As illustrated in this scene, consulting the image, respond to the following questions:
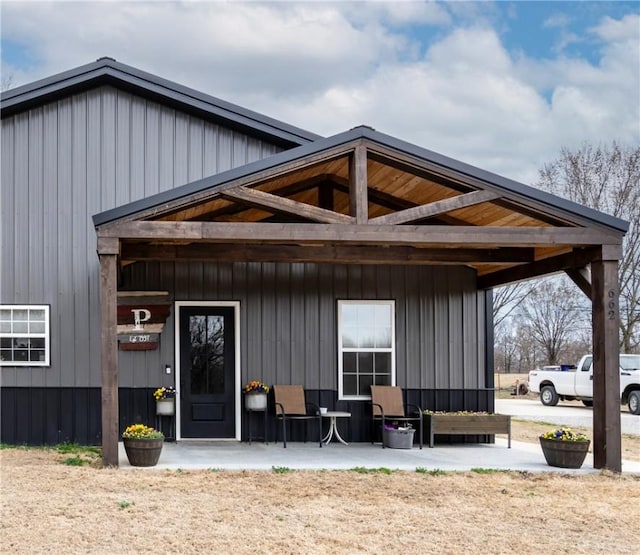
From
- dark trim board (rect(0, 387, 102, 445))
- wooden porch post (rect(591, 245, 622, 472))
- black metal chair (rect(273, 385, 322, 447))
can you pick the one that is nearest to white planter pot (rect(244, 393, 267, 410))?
black metal chair (rect(273, 385, 322, 447))

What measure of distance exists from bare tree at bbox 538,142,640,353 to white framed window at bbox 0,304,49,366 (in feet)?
60.6

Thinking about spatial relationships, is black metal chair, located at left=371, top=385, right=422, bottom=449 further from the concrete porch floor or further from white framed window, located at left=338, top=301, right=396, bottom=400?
the concrete porch floor

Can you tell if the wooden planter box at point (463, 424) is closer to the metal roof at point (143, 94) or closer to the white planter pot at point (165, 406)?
the white planter pot at point (165, 406)

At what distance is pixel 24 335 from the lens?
11.0 meters

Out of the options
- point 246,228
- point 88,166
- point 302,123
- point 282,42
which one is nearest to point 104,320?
point 246,228

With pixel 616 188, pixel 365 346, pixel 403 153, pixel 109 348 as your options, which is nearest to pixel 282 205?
pixel 403 153

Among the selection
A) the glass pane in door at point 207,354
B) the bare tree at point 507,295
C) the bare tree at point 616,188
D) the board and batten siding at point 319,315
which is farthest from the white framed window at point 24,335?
the bare tree at point 507,295

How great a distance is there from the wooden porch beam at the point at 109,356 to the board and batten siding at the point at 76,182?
7.98ft

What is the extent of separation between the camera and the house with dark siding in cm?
1087

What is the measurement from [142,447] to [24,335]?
10.5 ft

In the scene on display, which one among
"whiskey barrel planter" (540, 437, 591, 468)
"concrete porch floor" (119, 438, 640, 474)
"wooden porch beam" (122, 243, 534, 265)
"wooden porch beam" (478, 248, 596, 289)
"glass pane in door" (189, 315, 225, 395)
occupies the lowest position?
"concrete porch floor" (119, 438, 640, 474)

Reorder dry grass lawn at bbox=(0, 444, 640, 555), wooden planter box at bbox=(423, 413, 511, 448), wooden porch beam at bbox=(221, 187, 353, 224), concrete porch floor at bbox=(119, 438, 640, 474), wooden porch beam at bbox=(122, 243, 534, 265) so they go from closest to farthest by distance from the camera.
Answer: dry grass lawn at bbox=(0, 444, 640, 555) → wooden porch beam at bbox=(221, 187, 353, 224) → concrete porch floor at bbox=(119, 438, 640, 474) → wooden porch beam at bbox=(122, 243, 534, 265) → wooden planter box at bbox=(423, 413, 511, 448)

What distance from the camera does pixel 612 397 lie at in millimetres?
8781

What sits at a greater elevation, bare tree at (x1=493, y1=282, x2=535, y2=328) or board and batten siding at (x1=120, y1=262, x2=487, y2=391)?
bare tree at (x1=493, y1=282, x2=535, y2=328)
